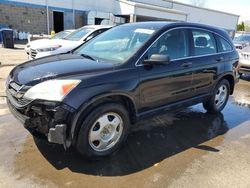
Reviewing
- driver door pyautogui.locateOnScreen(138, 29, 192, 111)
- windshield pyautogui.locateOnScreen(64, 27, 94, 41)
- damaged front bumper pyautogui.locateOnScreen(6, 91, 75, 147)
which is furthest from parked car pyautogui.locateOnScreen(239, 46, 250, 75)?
damaged front bumper pyautogui.locateOnScreen(6, 91, 75, 147)

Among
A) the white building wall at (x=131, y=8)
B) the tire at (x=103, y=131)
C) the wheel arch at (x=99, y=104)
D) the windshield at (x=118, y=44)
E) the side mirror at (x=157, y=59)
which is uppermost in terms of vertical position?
the white building wall at (x=131, y=8)

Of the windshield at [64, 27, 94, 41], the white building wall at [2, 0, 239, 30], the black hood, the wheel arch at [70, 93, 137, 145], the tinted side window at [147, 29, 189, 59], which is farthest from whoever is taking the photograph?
the white building wall at [2, 0, 239, 30]

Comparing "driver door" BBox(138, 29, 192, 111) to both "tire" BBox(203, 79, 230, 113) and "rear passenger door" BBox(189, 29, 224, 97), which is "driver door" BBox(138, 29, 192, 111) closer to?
"rear passenger door" BBox(189, 29, 224, 97)

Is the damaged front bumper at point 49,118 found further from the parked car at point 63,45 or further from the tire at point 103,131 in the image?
the parked car at point 63,45

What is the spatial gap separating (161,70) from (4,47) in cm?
1539

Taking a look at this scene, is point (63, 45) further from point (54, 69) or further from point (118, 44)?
point (54, 69)

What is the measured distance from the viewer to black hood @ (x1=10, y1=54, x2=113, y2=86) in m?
3.19

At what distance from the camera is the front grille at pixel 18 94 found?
3110 mm

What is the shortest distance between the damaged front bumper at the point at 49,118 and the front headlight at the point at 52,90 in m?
0.06

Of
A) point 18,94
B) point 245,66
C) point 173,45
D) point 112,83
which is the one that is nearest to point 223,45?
point 173,45

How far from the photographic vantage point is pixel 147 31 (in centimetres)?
409

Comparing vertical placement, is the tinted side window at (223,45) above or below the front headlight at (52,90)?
above

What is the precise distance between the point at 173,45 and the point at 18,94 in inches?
98.2

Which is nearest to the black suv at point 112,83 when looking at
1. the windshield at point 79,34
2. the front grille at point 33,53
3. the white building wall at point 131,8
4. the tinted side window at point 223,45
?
the tinted side window at point 223,45
